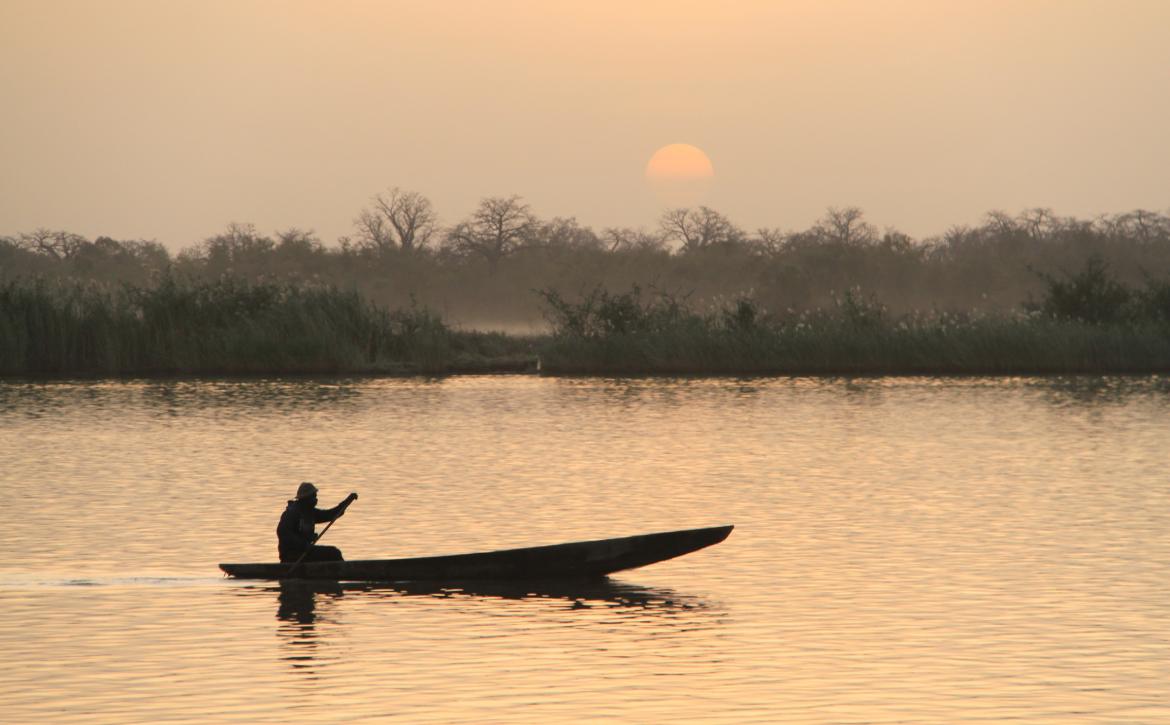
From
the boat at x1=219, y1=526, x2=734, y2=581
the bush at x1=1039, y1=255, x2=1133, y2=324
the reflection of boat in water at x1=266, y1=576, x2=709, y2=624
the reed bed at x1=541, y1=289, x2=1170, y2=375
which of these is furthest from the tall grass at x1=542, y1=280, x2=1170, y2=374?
the boat at x1=219, y1=526, x2=734, y2=581

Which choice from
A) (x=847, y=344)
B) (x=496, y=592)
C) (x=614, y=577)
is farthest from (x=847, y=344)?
(x=496, y=592)

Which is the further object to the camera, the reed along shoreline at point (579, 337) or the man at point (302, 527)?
the reed along shoreline at point (579, 337)

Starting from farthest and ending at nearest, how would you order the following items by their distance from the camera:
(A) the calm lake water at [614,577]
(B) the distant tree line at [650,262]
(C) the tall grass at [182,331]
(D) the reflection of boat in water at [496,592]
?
(B) the distant tree line at [650,262] → (C) the tall grass at [182,331] → (D) the reflection of boat in water at [496,592] → (A) the calm lake water at [614,577]

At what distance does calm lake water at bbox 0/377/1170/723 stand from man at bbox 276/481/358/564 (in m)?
0.44

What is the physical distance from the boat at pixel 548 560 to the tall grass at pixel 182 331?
3333 centimetres

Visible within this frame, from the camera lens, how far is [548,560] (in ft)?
50.7

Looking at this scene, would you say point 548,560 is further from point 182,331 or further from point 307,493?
point 182,331

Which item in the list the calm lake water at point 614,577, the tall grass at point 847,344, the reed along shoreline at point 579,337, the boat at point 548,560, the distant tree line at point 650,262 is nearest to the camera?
the calm lake water at point 614,577

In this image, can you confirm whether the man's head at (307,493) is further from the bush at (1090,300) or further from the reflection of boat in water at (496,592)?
the bush at (1090,300)

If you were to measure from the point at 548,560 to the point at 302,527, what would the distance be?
2308mm

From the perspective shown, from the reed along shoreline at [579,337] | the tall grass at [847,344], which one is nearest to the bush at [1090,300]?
the reed along shoreline at [579,337]

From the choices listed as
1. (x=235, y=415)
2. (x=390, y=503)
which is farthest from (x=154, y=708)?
(x=235, y=415)

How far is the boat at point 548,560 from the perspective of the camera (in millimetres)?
15383

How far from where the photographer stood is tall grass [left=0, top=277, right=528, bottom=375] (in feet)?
158
